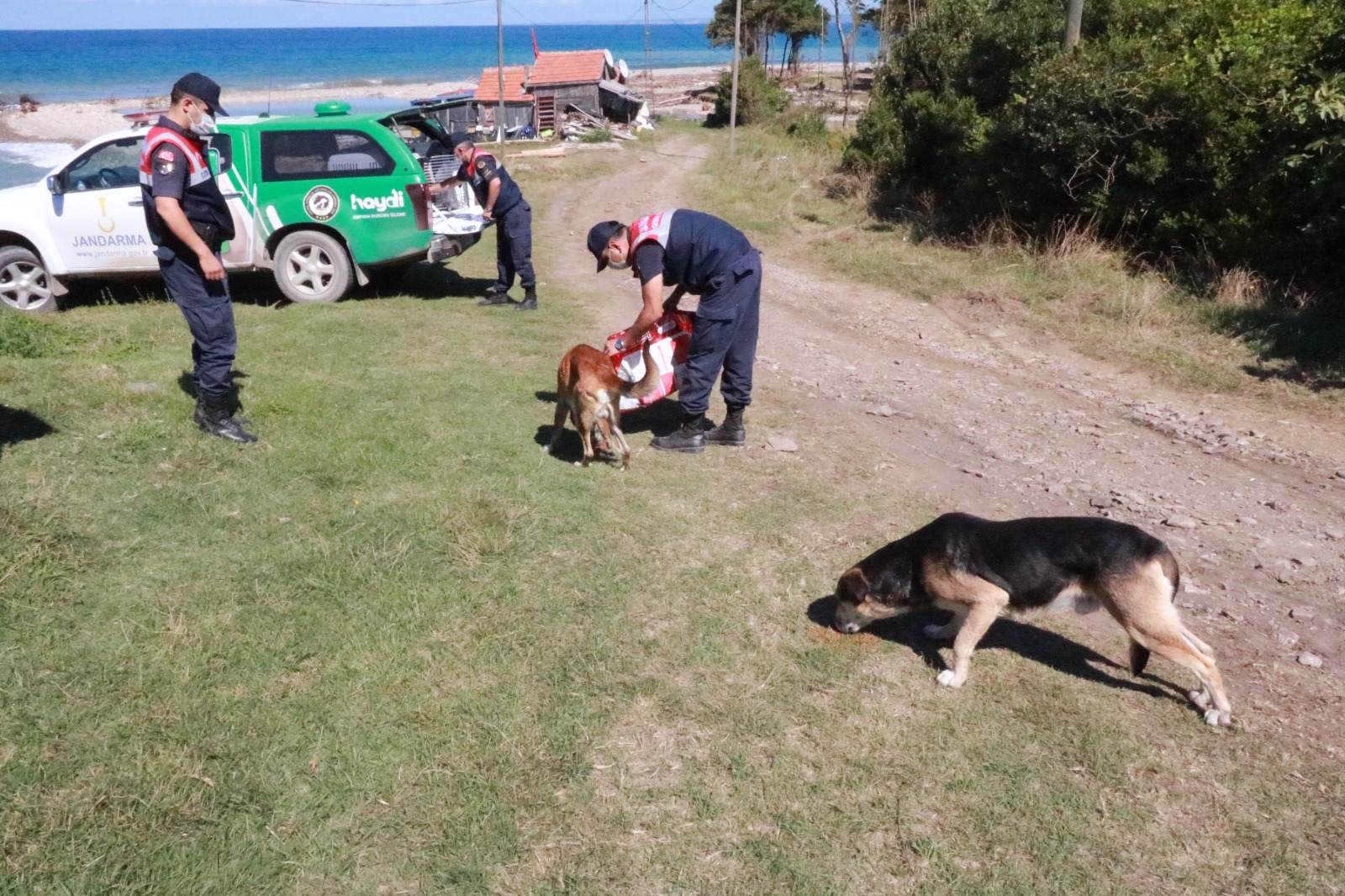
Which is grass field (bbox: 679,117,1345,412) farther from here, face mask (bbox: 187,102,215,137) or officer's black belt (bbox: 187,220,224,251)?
face mask (bbox: 187,102,215,137)

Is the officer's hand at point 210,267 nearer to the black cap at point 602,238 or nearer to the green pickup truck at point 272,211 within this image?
the black cap at point 602,238

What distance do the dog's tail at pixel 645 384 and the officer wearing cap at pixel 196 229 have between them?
2.45 meters

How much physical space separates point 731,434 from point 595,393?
123cm

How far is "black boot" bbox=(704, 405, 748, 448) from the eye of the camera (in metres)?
6.79

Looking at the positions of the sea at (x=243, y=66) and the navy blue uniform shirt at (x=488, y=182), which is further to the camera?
the sea at (x=243, y=66)

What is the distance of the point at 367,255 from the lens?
392 inches

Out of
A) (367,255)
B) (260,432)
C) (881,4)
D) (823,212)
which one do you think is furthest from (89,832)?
(881,4)

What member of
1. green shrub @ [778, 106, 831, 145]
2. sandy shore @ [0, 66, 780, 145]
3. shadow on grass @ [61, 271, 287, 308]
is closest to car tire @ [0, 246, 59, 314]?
shadow on grass @ [61, 271, 287, 308]

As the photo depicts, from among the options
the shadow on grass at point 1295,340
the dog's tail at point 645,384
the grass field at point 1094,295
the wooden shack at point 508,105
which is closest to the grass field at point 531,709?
the dog's tail at point 645,384

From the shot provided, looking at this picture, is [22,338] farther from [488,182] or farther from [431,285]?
[431,285]

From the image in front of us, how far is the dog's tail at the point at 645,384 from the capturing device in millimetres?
6180

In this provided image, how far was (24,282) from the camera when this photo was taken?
9.52 metres

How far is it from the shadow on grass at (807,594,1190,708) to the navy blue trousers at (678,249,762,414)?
6.79ft

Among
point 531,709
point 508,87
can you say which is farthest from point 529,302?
point 508,87
